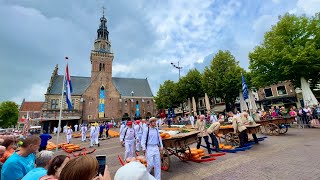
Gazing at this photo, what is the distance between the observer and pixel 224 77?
89.1 feet

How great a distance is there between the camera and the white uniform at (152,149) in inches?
214

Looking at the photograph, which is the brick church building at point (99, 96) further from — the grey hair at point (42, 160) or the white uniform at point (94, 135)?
the grey hair at point (42, 160)

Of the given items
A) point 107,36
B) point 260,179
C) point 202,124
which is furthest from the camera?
point 107,36

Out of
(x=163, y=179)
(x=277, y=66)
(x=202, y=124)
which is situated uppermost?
(x=277, y=66)

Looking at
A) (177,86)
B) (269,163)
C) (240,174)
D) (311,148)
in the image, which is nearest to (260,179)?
(240,174)

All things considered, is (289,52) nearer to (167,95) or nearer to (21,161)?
(21,161)

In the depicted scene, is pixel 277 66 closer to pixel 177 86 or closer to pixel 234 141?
pixel 234 141

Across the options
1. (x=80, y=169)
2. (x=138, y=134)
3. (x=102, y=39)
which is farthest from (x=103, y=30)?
(x=80, y=169)

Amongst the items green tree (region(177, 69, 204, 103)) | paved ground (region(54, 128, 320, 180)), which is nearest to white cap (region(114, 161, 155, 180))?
paved ground (region(54, 128, 320, 180))

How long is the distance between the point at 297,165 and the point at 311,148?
3.19 metres

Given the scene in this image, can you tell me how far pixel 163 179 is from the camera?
5762 millimetres

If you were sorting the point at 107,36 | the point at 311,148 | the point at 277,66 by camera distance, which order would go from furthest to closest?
the point at 107,36 → the point at 277,66 → the point at 311,148

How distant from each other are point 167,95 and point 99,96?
20798 mm

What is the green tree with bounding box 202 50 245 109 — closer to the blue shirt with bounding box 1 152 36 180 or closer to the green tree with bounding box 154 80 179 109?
the green tree with bounding box 154 80 179 109
